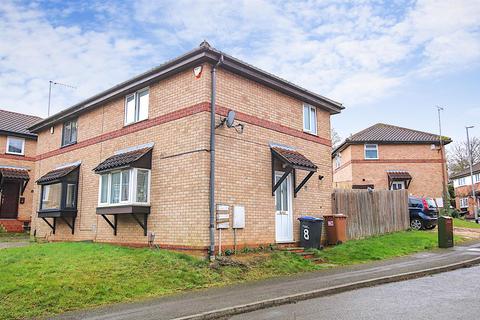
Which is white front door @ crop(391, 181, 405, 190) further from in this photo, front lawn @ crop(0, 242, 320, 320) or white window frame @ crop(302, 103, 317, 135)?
front lawn @ crop(0, 242, 320, 320)

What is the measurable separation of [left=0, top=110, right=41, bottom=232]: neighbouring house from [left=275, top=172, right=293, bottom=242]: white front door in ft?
Answer: 61.7

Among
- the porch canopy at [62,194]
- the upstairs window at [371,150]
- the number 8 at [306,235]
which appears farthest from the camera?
the upstairs window at [371,150]

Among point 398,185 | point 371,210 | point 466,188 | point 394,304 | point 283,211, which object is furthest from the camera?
point 466,188

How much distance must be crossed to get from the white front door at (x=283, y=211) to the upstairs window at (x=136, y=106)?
4982 mm

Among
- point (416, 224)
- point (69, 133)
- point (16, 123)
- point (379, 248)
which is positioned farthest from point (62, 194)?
point (416, 224)

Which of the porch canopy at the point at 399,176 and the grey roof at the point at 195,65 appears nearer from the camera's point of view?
the grey roof at the point at 195,65

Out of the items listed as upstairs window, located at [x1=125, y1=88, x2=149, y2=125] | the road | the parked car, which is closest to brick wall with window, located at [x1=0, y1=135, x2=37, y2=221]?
upstairs window, located at [x1=125, y1=88, x2=149, y2=125]

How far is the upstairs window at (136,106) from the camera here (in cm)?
1411

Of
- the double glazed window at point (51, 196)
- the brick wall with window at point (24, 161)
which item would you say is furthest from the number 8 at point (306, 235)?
the brick wall with window at point (24, 161)

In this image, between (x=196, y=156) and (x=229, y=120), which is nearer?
(x=196, y=156)

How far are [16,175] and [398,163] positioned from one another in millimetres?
25951

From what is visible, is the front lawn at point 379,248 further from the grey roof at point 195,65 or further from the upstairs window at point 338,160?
the upstairs window at point 338,160

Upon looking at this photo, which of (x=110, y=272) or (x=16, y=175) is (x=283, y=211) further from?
(x=16, y=175)

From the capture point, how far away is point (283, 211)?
13.8 meters
